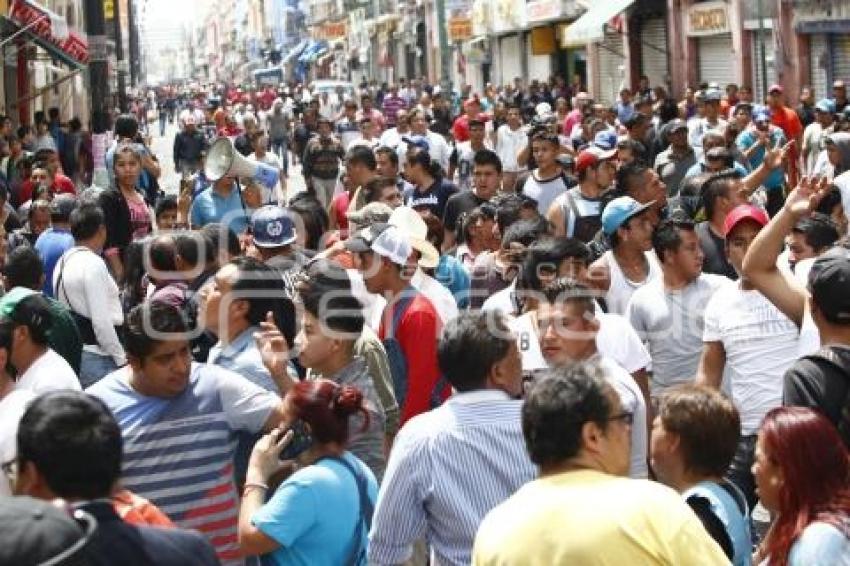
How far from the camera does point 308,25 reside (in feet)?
350

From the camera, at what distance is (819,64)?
87.1ft

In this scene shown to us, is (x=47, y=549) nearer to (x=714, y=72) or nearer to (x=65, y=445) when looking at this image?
(x=65, y=445)

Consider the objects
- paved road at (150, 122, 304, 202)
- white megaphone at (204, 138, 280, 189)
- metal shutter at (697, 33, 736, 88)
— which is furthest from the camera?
metal shutter at (697, 33, 736, 88)

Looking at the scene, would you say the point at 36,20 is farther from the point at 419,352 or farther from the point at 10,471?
the point at 10,471

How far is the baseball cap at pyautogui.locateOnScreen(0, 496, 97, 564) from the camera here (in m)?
3.07

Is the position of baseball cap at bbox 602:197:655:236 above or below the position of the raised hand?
below

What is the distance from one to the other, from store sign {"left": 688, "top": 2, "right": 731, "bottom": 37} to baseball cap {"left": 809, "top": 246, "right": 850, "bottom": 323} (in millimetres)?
25308

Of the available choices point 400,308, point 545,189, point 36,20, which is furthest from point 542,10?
point 400,308

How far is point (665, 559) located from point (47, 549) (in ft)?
4.66

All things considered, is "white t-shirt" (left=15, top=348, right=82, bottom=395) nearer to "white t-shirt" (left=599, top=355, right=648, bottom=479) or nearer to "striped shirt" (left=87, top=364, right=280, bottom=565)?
"striped shirt" (left=87, top=364, right=280, bottom=565)

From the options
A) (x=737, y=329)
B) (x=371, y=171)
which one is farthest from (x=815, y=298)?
(x=371, y=171)

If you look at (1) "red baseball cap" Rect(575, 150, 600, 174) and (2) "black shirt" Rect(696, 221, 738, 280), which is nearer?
(2) "black shirt" Rect(696, 221, 738, 280)

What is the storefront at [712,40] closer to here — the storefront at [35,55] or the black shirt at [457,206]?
the storefront at [35,55]

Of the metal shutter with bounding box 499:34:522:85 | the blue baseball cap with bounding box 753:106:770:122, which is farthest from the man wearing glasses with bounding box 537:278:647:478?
the metal shutter with bounding box 499:34:522:85
